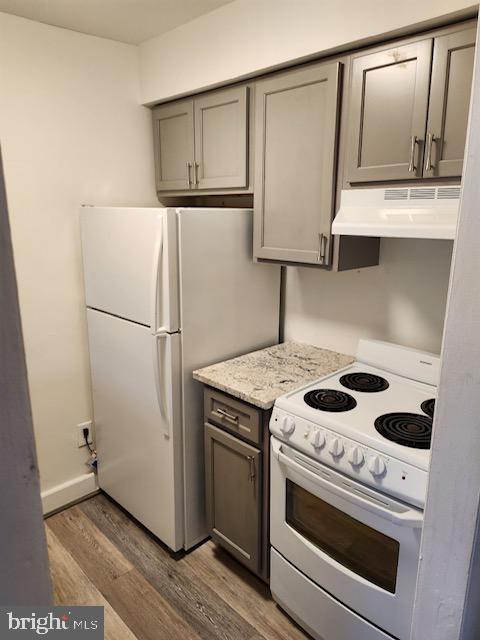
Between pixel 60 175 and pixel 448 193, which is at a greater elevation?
pixel 60 175

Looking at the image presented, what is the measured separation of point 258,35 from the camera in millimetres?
1953

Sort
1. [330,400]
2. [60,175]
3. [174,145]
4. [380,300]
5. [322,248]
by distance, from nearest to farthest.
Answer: [330,400] → [322,248] → [380,300] → [60,175] → [174,145]

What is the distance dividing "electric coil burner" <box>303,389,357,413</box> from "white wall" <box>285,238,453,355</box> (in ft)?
1.60

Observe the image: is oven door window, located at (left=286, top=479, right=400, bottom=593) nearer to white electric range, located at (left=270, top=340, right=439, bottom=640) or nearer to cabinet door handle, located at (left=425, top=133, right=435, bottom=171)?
white electric range, located at (left=270, top=340, right=439, bottom=640)

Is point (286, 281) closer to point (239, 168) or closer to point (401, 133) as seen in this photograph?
point (239, 168)

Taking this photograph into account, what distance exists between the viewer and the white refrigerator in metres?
2.01

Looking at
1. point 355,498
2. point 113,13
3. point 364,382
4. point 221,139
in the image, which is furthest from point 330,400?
point 113,13

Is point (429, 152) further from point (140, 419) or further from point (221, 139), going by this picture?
point (140, 419)

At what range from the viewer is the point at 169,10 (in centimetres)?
207

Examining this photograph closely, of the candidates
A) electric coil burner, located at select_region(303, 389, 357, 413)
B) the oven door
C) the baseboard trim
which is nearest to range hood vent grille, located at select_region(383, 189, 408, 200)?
electric coil burner, located at select_region(303, 389, 357, 413)

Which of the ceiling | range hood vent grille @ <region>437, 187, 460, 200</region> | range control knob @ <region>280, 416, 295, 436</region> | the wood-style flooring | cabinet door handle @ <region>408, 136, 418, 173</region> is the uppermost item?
the ceiling

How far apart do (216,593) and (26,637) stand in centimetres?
179

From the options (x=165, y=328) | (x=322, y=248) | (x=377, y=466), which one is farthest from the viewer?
(x=165, y=328)

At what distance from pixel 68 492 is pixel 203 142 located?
2.09m
